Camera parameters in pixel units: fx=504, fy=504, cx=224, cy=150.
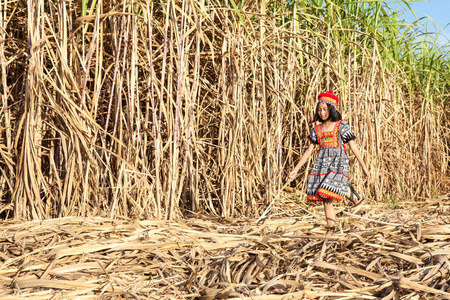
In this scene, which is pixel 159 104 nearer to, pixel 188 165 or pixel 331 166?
pixel 188 165

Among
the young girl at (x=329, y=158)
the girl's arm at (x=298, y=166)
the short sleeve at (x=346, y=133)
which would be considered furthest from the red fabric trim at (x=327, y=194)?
the short sleeve at (x=346, y=133)

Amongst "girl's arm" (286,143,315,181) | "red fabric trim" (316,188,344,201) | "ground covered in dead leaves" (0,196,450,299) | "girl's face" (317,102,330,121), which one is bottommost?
"ground covered in dead leaves" (0,196,450,299)

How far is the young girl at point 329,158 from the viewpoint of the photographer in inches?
112

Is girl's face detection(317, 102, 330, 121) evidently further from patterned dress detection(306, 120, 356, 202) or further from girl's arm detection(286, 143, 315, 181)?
girl's arm detection(286, 143, 315, 181)

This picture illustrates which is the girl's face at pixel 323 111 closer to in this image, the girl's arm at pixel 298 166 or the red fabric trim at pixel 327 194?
the girl's arm at pixel 298 166

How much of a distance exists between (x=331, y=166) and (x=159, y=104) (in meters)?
1.04

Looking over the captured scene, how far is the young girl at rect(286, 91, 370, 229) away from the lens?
285cm

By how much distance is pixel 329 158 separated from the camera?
2.91 meters

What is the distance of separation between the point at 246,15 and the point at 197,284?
5.92 feet

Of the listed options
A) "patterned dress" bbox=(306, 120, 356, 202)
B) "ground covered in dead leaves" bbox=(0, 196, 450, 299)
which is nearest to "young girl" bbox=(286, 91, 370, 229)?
"patterned dress" bbox=(306, 120, 356, 202)

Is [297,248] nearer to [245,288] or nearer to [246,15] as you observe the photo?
[245,288]

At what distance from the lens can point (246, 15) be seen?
10.00 feet

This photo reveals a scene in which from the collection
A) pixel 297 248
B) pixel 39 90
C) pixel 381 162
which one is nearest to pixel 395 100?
pixel 381 162

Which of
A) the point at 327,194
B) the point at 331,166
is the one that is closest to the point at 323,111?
the point at 331,166
